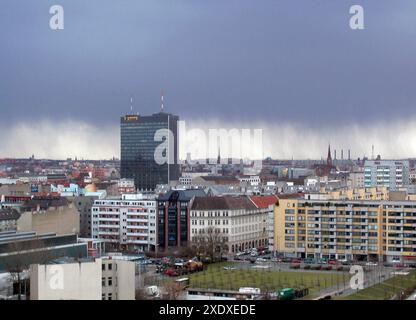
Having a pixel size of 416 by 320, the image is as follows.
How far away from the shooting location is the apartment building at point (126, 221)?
12703 mm

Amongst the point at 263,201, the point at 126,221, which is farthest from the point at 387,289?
the point at 126,221

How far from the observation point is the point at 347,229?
1054 centimetres

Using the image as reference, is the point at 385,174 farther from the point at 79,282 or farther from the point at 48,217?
the point at 79,282

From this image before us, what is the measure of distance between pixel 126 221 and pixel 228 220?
214 centimetres

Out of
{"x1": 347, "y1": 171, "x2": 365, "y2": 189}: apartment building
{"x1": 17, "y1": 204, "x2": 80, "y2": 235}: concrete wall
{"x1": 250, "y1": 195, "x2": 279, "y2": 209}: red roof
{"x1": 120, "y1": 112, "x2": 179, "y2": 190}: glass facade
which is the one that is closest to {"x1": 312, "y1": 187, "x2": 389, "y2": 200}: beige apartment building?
{"x1": 250, "y1": 195, "x2": 279, "y2": 209}: red roof

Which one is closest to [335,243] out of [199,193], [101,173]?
[199,193]

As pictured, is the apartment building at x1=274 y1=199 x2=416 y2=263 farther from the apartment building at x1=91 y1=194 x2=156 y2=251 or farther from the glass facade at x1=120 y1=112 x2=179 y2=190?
the glass facade at x1=120 y1=112 x2=179 y2=190

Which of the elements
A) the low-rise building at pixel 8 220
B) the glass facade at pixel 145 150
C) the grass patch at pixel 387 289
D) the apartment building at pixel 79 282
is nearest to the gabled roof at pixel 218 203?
the low-rise building at pixel 8 220

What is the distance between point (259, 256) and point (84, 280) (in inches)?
262

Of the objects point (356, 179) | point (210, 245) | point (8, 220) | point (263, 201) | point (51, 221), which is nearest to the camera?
point (8, 220)

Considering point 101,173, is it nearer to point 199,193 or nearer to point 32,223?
point 199,193

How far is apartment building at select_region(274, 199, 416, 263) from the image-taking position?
10273mm

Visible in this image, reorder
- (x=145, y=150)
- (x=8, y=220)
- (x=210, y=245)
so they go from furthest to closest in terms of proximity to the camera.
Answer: (x=145, y=150) < (x=210, y=245) < (x=8, y=220)

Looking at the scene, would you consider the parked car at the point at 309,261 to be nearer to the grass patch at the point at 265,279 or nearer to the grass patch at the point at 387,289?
the grass patch at the point at 265,279
